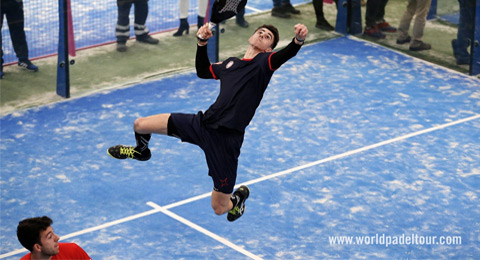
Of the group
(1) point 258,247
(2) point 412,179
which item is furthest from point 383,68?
(1) point 258,247

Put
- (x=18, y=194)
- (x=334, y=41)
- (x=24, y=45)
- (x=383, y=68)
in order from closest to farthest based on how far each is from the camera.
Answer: (x=18, y=194) < (x=24, y=45) < (x=383, y=68) < (x=334, y=41)

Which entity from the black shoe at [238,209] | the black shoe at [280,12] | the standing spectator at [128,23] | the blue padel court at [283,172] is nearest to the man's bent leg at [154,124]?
the black shoe at [238,209]

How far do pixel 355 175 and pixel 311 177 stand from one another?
64 centimetres

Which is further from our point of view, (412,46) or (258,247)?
(412,46)

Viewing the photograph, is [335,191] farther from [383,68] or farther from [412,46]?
[412,46]

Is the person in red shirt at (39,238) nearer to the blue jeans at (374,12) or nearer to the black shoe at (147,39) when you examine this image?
the black shoe at (147,39)

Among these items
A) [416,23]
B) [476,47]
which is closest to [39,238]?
[476,47]

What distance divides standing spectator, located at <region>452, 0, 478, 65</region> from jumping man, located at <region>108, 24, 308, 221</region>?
798 cm

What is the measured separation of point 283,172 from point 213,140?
3.62m

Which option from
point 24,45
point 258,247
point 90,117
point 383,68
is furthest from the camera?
point 383,68

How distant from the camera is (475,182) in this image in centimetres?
1256

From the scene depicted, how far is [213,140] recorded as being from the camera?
937 centimetres

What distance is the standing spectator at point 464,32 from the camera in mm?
16266

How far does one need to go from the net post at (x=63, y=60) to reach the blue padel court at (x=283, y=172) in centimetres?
35
